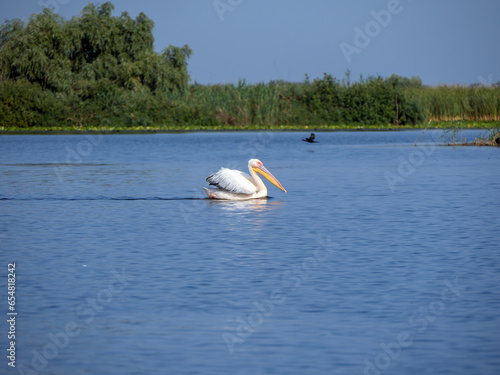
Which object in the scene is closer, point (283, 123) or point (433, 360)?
point (433, 360)

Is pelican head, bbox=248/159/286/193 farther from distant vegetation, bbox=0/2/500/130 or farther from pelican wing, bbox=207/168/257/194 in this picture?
distant vegetation, bbox=0/2/500/130

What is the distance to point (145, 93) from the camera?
190ft

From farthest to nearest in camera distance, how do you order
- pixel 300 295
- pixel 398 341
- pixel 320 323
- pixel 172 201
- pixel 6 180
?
pixel 6 180 → pixel 172 201 → pixel 300 295 → pixel 320 323 → pixel 398 341

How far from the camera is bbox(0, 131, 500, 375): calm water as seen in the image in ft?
23.2

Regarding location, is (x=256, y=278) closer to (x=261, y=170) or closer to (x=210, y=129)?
(x=261, y=170)

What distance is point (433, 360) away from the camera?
22.5 feet

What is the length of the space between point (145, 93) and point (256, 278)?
48.8 m

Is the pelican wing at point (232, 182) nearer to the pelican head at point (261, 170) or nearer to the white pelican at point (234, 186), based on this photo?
the white pelican at point (234, 186)

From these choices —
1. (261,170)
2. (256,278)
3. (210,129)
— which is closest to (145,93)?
(210,129)

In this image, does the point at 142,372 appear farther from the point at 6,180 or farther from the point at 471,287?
the point at 6,180

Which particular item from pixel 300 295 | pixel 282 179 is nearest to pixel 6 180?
pixel 282 179

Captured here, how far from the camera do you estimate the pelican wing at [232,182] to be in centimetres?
1775

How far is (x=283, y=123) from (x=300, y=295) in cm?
4987

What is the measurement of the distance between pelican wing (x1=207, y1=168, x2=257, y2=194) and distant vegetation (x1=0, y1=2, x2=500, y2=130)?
127 feet
